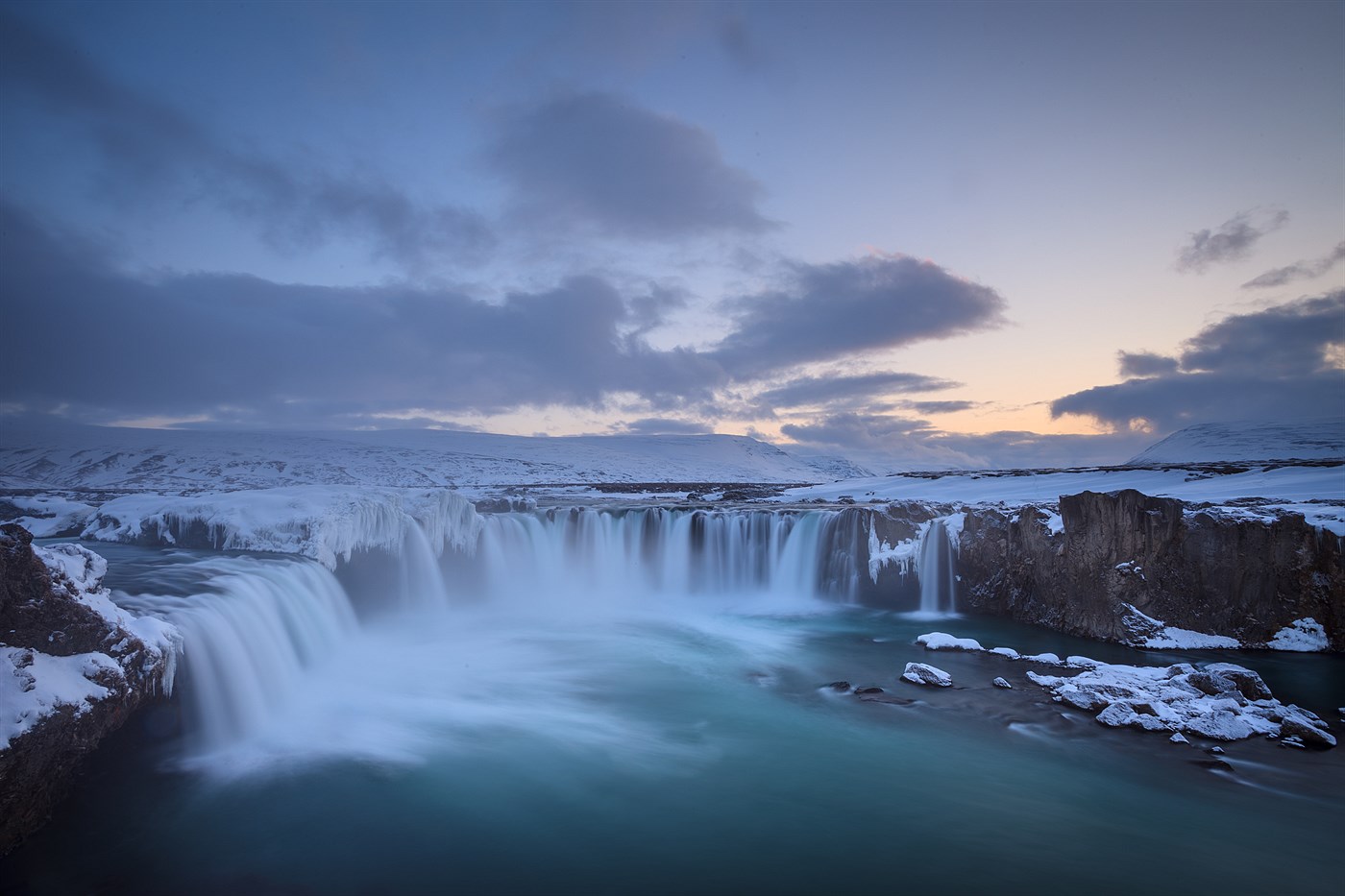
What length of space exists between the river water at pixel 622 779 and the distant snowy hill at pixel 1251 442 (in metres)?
37.6

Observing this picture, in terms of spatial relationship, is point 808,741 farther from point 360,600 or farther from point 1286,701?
point 360,600

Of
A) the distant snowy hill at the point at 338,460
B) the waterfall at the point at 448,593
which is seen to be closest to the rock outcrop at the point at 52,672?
the waterfall at the point at 448,593

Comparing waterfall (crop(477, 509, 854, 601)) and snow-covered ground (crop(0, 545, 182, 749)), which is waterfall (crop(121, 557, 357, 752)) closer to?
snow-covered ground (crop(0, 545, 182, 749))

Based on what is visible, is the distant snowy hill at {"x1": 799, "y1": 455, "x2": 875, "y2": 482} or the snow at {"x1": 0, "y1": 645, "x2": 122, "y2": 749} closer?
the snow at {"x1": 0, "y1": 645, "x2": 122, "y2": 749}

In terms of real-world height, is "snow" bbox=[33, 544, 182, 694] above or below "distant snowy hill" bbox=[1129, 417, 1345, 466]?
below

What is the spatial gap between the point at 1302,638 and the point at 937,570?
25.1 feet

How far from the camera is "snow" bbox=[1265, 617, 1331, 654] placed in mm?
13344

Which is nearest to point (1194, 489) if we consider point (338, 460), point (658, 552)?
point (658, 552)

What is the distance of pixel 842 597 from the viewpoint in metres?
20.2

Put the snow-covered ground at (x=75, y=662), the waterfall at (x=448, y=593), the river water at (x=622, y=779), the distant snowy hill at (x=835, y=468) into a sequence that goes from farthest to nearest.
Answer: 1. the distant snowy hill at (x=835, y=468)
2. the waterfall at (x=448, y=593)
3. the river water at (x=622, y=779)
4. the snow-covered ground at (x=75, y=662)

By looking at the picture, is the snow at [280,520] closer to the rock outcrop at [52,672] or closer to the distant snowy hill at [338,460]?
the rock outcrop at [52,672]

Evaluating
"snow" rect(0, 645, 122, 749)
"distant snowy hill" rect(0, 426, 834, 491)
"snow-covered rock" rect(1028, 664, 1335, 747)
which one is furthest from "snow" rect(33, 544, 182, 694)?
"distant snowy hill" rect(0, 426, 834, 491)

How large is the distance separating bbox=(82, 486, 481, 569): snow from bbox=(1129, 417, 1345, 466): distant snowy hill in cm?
4258

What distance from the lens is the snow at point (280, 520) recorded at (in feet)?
46.5
